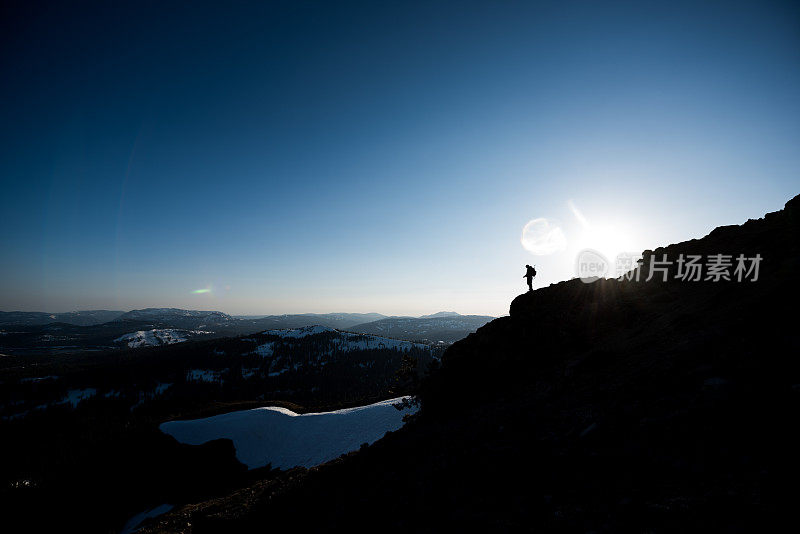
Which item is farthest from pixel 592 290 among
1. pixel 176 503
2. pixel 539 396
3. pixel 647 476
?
pixel 176 503

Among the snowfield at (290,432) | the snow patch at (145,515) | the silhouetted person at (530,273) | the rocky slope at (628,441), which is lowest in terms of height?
the snow patch at (145,515)

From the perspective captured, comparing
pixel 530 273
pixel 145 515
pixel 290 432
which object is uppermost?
pixel 530 273

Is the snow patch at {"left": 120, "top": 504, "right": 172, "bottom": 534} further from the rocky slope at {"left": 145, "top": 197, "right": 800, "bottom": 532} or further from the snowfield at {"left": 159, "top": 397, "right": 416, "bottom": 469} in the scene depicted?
the rocky slope at {"left": 145, "top": 197, "right": 800, "bottom": 532}

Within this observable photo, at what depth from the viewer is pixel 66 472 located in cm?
6944

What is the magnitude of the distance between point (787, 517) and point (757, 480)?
3.04 ft

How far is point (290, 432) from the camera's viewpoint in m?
59.8

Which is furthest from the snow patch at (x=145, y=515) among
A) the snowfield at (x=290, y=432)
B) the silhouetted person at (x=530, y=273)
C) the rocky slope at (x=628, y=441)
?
the silhouetted person at (x=530, y=273)

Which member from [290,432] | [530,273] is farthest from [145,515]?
[530,273]

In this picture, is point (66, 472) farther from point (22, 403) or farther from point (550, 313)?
point (22, 403)

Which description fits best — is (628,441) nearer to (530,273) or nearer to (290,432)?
(530,273)

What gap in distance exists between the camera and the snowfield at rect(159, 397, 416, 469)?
5012 cm

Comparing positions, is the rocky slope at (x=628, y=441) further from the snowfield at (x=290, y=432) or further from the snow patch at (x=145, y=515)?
the snow patch at (x=145, y=515)

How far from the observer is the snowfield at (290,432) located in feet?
164

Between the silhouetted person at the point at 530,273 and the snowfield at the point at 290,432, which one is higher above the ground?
the silhouetted person at the point at 530,273
